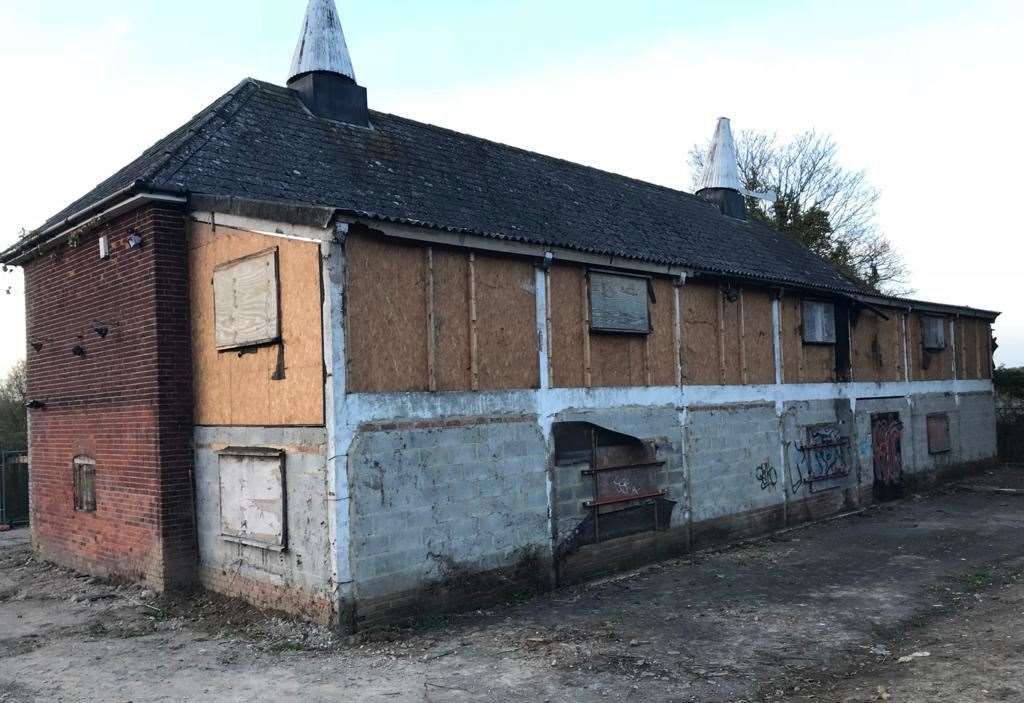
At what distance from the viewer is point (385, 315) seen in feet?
29.4

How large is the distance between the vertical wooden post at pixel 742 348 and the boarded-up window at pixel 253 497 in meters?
8.58

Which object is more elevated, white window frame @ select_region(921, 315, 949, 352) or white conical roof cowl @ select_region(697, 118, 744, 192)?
white conical roof cowl @ select_region(697, 118, 744, 192)

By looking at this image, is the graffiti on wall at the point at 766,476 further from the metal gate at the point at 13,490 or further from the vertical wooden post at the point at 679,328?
the metal gate at the point at 13,490

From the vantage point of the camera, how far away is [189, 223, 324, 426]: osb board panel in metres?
8.59

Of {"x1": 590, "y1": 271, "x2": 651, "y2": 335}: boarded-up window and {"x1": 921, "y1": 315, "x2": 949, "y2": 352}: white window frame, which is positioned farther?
{"x1": 921, "y1": 315, "x2": 949, "y2": 352}: white window frame

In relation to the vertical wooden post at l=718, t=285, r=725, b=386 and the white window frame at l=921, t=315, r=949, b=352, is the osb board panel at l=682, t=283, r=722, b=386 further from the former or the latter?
the white window frame at l=921, t=315, r=949, b=352

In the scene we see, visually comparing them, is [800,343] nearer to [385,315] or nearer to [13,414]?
[385,315]

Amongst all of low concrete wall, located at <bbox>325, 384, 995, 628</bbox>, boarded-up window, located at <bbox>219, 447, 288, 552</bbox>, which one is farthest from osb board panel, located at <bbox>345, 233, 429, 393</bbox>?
boarded-up window, located at <bbox>219, 447, 288, 552</bbox>

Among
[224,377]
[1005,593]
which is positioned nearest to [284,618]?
[224,377]

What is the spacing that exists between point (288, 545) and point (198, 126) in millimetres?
6091

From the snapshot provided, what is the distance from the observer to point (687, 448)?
12.8 meters

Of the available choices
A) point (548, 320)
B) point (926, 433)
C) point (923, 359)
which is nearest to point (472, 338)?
point (548, 320)

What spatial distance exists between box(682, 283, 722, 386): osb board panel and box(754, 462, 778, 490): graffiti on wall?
196cm

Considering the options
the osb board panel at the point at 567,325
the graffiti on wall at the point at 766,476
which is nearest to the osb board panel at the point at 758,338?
the graffiti on wall at the point at 766,476
